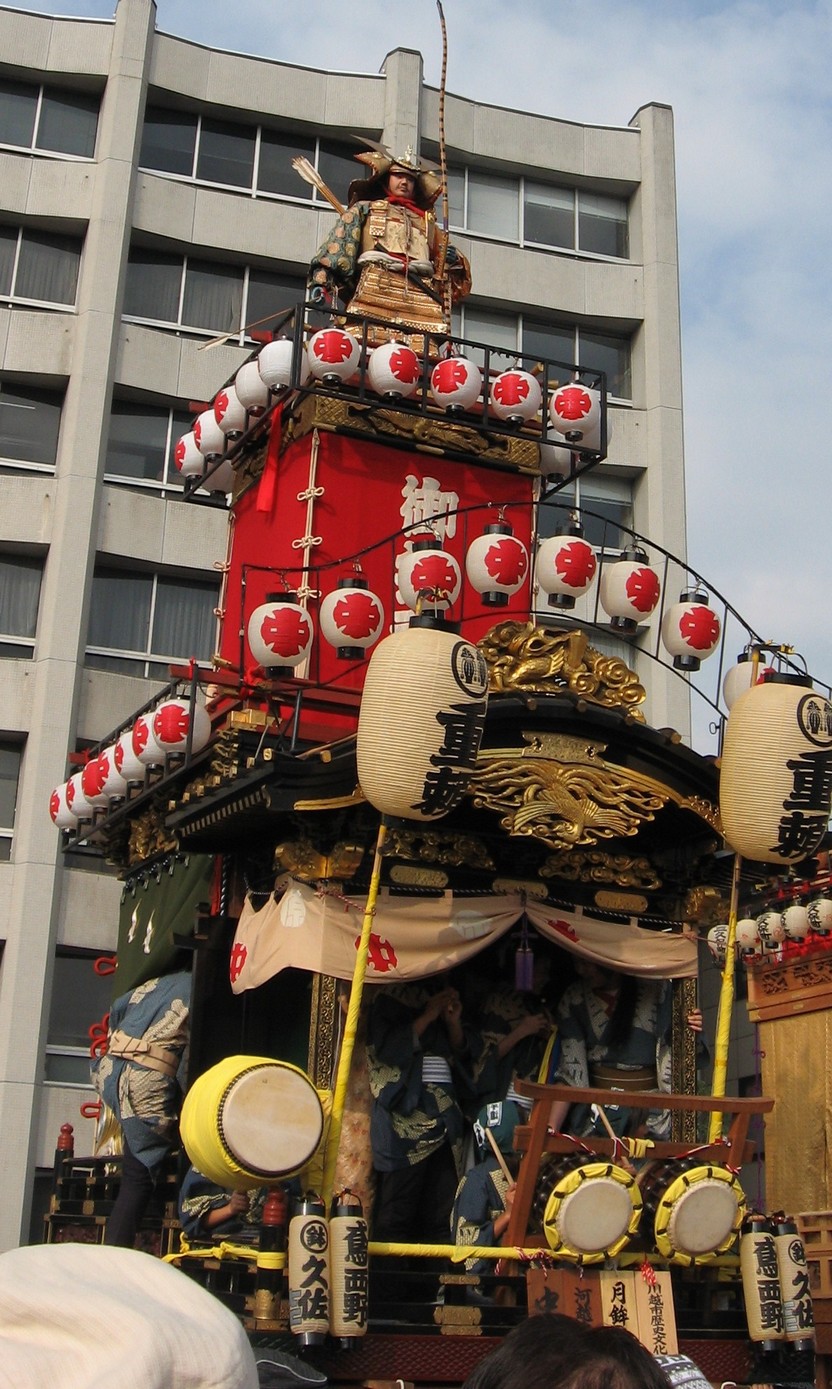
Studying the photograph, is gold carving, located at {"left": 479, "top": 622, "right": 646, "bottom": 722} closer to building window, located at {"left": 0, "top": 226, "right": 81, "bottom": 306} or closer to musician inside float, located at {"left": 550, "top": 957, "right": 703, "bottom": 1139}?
musician inside float, located at {"left": 550, "top": 957, "right": 703, "bottom": 1139}

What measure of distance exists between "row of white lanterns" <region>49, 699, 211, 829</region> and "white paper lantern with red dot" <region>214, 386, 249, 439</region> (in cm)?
268

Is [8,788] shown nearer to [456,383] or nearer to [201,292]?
[201,292]

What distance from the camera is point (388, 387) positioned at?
1168 centimetres

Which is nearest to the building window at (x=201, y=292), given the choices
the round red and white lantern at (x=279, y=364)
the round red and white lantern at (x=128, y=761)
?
the round red and white lantern at (x=279, y=364)

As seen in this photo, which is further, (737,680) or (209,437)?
(209,437)

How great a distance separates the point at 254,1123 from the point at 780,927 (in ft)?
23.4

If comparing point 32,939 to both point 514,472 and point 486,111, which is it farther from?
point 486,111

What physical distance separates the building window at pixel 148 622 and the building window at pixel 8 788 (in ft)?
5.26

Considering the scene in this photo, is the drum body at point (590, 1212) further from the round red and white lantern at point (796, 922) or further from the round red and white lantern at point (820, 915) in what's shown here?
the round red and white lantern at point (796, 922)

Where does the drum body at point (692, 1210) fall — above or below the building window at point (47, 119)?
below

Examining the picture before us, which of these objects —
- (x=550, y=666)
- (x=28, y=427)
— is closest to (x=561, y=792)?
(x=550, y=666)

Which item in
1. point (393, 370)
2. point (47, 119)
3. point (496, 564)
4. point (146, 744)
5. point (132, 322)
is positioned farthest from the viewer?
point (47, 119)

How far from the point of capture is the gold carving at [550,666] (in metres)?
9.98

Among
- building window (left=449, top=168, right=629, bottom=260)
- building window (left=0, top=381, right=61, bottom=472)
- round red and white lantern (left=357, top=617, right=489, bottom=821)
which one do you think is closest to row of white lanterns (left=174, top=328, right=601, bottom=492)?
round red and white lantern (left=357, top=617, right=489, bottom=821)
